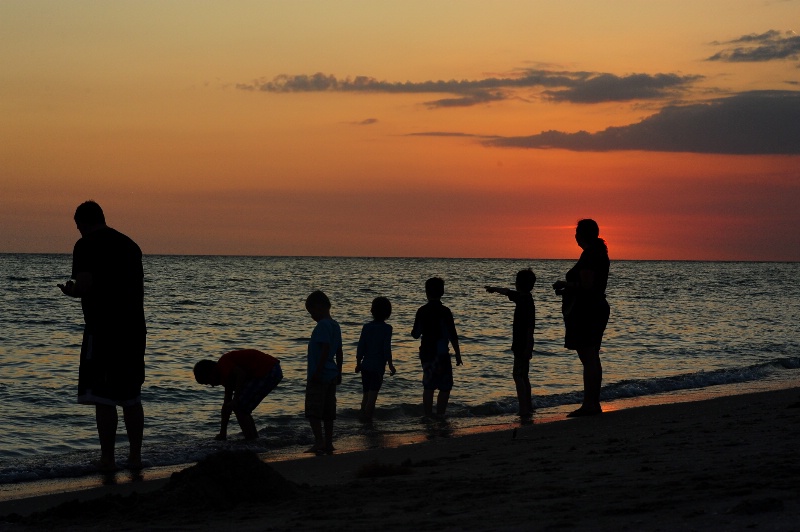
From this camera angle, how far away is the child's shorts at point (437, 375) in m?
10.5

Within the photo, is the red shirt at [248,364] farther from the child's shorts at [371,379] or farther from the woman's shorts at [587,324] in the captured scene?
the woman's shorts at [587,324]

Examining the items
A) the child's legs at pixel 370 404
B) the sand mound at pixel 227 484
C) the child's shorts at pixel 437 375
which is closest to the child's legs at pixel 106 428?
the sand mound at pixel 227 484

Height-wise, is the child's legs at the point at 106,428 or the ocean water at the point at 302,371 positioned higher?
the child's legs at the point at 106,428

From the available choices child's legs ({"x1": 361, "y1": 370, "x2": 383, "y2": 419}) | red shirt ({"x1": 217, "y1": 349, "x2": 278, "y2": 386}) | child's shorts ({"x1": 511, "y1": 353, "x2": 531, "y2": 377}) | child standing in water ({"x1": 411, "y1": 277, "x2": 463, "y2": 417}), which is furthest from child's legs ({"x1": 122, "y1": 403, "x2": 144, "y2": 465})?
child's shorts ({"x1": 511, "y1": 353, "x2": 531, "y2": 377})

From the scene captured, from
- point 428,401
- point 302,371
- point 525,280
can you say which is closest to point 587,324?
point 525,280

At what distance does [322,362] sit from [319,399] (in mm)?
398

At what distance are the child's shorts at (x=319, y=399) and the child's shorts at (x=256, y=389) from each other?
0.43 meters

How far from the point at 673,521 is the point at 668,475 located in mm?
1334

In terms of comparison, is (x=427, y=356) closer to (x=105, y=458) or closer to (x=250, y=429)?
(x=250, y=429)

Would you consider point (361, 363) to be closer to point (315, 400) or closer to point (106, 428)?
point (315, 400)

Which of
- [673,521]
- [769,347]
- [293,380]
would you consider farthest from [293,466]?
[769,347]

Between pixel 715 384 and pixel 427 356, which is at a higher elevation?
pixel 427 356

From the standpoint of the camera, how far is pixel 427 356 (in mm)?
10461

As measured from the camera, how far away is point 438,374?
1051 centimetres
